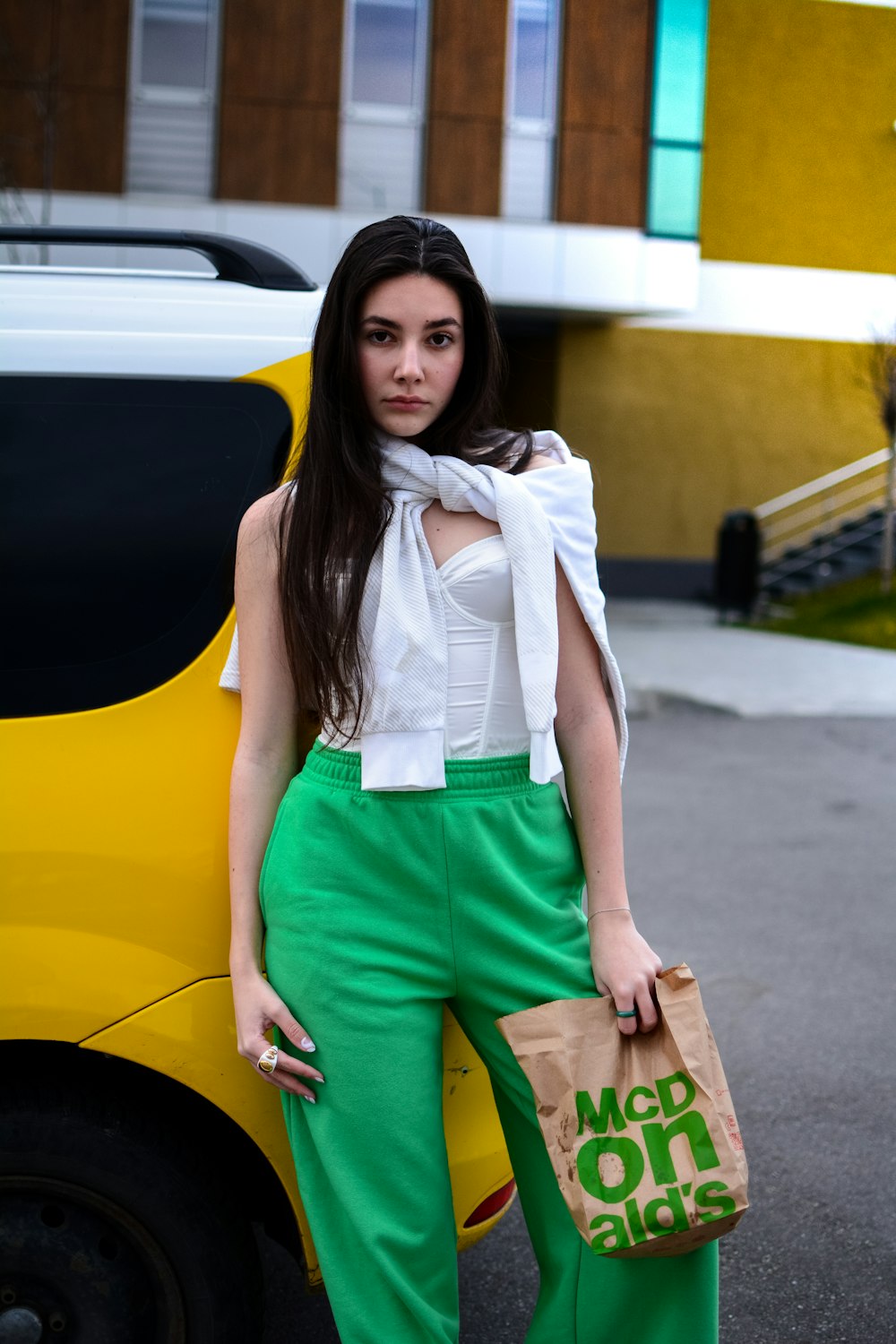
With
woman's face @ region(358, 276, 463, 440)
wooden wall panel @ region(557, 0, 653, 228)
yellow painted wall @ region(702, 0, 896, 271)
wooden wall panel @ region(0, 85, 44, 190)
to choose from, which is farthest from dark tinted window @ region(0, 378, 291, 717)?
yellow painted wall @ region(702, 0, 896, 271)

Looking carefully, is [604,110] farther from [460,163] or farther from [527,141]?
[460,163]

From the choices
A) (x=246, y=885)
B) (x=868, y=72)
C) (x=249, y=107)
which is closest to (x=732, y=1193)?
(x=246, y=885)

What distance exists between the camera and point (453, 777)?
1.87 meters

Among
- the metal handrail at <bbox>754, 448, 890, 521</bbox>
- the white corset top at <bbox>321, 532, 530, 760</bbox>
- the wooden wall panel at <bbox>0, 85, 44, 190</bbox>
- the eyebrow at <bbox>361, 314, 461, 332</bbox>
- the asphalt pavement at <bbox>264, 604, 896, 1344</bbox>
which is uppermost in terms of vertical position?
the wooden wall panel at <bbox>0, 85, 44, 190</bbox>

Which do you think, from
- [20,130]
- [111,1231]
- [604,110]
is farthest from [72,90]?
[111,1231]

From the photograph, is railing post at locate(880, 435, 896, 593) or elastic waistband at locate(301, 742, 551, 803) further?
railing post at locate(880, 435, 896, 593)

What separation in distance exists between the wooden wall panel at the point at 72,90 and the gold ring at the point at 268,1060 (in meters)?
16.9

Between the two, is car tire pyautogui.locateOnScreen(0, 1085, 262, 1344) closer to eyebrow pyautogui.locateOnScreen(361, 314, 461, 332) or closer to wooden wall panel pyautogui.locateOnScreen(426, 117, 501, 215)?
eyebrow pyautogui.locateOnScreen(361, 314, 461, 332)

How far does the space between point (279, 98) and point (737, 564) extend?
831 cm

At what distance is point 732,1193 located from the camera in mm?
1721

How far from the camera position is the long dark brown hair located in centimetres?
185

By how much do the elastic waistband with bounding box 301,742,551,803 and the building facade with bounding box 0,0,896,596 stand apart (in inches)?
566

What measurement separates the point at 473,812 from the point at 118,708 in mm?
533

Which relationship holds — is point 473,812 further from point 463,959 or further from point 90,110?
point 90,110
